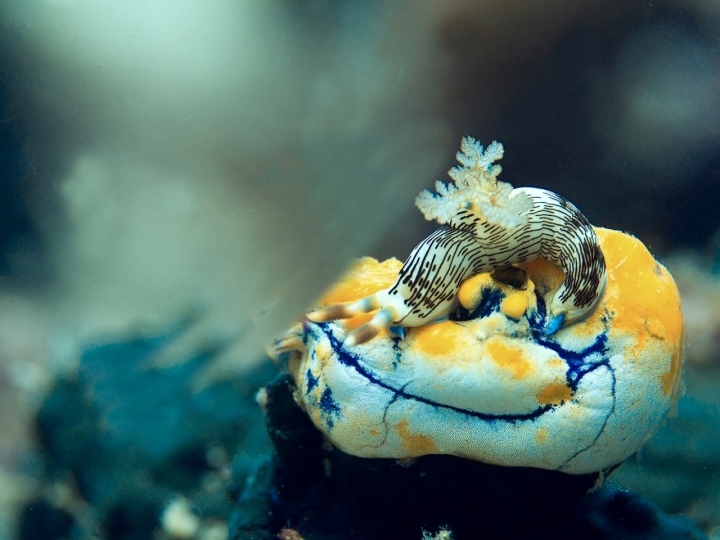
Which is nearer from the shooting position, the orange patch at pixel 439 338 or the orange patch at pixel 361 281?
the orange patch at pixel 439 338

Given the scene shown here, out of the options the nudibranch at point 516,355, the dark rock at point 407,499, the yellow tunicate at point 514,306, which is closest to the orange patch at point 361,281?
the nudibranch at point 516,355

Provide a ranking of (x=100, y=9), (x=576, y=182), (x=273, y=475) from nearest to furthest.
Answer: (x=100, y=9)
(x=273, y=475)
(x=576, y=182)

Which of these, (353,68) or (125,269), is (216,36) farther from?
(125,269)

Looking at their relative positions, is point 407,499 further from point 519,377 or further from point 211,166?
point 211,166

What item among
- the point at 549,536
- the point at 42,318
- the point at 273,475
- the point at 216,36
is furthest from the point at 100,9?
the point at 549,536

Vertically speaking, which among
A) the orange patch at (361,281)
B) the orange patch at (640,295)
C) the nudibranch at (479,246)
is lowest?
the orange patch at (640,295)

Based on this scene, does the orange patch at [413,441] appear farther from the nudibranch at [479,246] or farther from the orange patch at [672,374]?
the orange patch at [672,374]

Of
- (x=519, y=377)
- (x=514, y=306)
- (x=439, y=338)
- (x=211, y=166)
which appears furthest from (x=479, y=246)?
(x=211, y=166)
